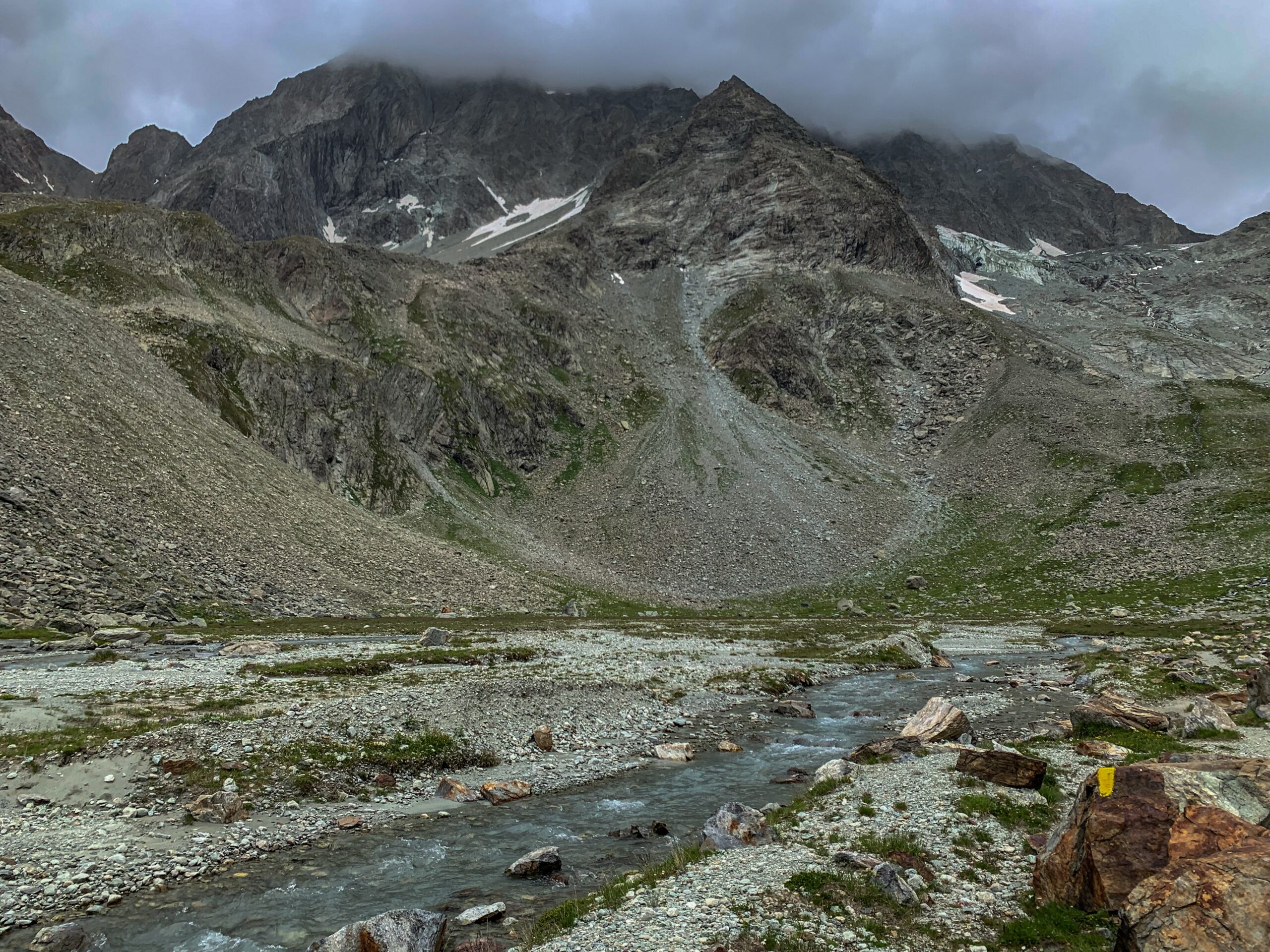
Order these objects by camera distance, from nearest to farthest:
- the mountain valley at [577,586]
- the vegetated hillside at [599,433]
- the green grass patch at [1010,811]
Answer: the mountain valley at [577,586] < the green grass patch at [1010,811] < the vegetated hillside at [599,433]

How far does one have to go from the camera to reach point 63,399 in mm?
54812

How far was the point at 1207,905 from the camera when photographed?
8914mm

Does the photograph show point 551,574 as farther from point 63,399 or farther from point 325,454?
point 63,399

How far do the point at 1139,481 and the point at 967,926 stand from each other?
120 metres

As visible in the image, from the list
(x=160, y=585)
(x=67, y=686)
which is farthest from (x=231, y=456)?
(x=67, y=686)

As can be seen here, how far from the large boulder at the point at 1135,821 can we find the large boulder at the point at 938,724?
13.4 metres

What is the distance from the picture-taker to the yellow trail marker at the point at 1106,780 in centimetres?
1176

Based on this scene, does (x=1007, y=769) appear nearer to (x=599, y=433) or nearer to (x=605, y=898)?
(x=605, y=898)

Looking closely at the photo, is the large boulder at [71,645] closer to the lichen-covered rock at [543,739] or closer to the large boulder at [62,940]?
the lichen-covered rock at [543,739]

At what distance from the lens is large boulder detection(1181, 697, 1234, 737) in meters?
21.9

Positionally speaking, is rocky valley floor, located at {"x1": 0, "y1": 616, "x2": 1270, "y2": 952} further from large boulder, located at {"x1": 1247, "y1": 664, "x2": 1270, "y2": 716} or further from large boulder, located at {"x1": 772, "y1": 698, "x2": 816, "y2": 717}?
large boulder, located at {"x1": 1247, "y1": 664, "x2": 1270, "y2": 716}

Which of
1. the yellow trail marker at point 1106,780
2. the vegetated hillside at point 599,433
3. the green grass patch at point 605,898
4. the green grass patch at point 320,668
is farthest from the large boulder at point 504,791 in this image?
the vegetated hillside at point 599,433

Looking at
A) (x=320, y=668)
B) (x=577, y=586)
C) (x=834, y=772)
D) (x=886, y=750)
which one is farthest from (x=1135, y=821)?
(x=577, y=586)

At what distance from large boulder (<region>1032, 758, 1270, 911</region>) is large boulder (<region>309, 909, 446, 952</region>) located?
11237mm
